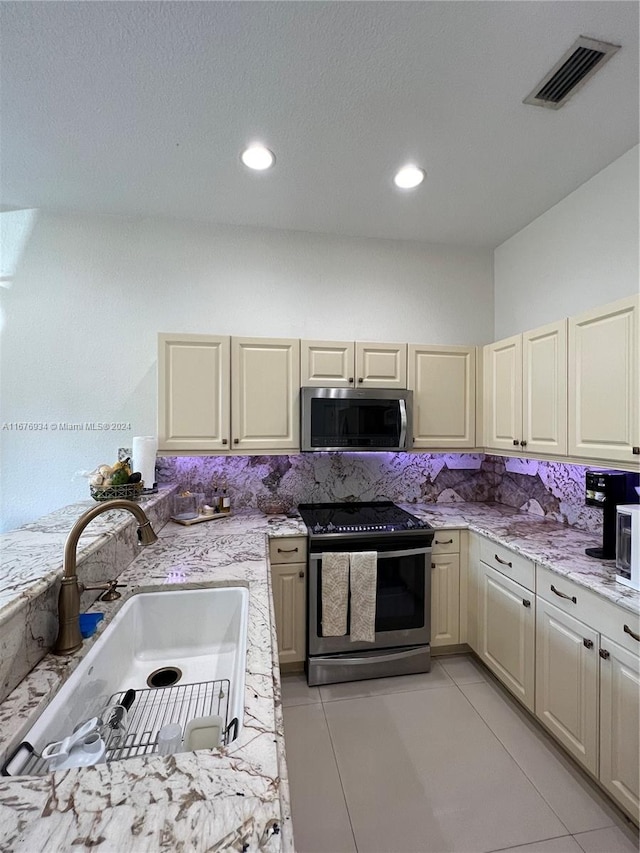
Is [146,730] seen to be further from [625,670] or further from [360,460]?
[360,460]

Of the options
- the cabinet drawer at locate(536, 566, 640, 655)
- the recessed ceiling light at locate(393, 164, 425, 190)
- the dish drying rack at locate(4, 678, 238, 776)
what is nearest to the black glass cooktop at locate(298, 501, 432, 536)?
the cabinet drawer at locate(536, 566, 640, 655)

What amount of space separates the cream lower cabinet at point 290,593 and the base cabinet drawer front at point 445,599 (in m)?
0.85

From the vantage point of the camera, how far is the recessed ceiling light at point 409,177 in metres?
2.17

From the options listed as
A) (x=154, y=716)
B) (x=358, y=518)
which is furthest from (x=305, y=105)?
(x=154, y=716)

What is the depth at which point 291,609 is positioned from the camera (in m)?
2.28

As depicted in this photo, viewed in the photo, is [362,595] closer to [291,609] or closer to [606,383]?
[291,609]

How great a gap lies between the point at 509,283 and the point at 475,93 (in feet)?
5.23

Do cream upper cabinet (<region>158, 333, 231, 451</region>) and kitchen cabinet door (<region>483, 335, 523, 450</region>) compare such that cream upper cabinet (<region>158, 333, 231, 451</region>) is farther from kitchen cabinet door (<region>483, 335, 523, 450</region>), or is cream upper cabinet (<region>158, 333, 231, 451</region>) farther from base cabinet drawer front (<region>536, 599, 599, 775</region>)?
base cabinet drawer front (<region>536, 599, 599, 775</region>)

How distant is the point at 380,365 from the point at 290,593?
5.34ft

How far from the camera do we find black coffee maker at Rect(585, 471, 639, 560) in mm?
1830

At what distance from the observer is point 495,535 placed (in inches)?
86.7

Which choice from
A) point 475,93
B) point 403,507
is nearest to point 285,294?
point 475,93

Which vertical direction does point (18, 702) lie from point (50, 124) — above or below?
below

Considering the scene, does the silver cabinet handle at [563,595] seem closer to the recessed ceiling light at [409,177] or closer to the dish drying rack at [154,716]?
the dish drying rack at [154,716]
